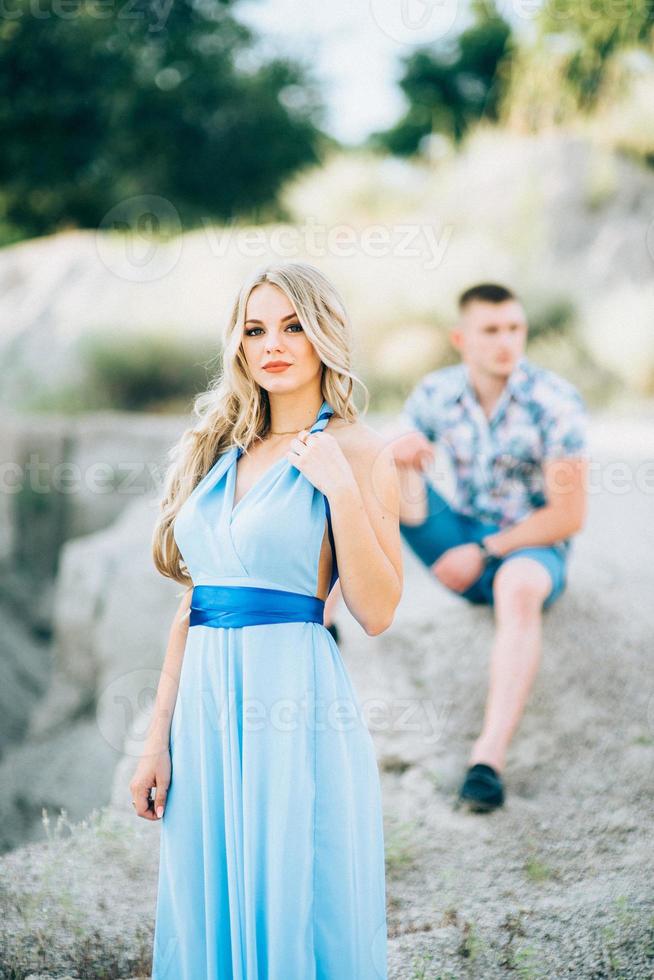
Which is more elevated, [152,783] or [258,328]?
[258,328]

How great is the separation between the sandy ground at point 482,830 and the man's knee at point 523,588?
0.35 metres

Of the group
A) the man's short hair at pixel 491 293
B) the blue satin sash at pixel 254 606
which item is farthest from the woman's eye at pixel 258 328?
the man's short hair at pixel 491 293

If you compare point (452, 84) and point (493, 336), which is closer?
point (493, 336)

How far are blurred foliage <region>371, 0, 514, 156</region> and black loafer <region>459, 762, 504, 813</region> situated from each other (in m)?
8.62

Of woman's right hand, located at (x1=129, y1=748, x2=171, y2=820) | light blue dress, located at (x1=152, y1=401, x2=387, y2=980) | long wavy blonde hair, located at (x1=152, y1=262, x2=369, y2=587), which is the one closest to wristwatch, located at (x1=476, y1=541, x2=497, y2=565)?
long wavy blonde hair, located at (x1=152, y1=262, x2=369, y2=587)

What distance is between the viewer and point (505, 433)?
3578mm

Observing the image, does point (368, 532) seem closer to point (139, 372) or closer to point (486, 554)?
point (486, 554)

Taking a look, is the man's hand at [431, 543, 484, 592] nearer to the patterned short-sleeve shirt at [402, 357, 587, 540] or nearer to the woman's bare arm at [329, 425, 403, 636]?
the patterned short-sleeve shirt at [402, 357, 587, 540]

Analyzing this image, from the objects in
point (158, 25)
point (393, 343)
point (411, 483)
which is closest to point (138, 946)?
point (411, 483)

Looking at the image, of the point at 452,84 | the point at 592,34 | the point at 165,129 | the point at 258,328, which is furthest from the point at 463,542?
the point at 452,84

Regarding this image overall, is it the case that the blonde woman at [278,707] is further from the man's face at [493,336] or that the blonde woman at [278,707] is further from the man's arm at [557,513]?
the man's face at [493,336]

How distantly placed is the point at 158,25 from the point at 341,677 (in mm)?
8994

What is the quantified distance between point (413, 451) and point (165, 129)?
708 centimetres

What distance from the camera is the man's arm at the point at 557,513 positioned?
338 centimetres
